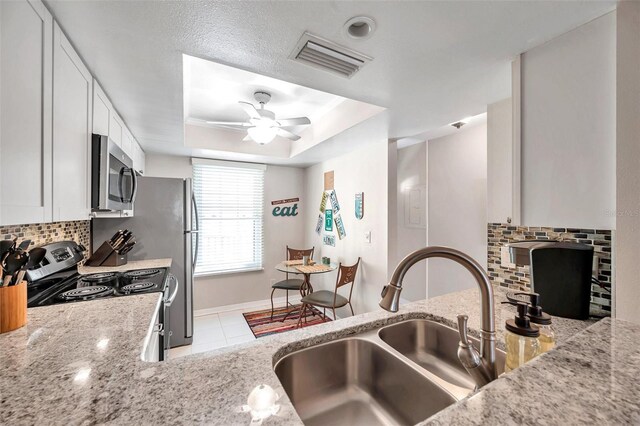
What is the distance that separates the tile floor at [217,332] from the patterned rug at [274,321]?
92mm

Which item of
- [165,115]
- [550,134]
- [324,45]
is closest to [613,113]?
[550,134]

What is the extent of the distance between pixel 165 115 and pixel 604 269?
2.89 m

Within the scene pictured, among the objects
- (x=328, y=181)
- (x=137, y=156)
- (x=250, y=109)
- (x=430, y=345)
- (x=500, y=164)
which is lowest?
(x=430, y=345)

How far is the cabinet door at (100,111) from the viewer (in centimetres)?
155

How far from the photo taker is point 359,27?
1.18 meters

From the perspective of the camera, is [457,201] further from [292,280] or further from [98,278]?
[98,278]

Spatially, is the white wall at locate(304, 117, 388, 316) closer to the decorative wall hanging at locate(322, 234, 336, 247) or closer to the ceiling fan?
the decorative wall hanging at locate(322, 234, 336, 247)

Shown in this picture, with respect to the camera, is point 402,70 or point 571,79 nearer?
point 571,79

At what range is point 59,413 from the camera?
0.59 metres

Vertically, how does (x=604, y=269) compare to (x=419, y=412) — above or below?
above

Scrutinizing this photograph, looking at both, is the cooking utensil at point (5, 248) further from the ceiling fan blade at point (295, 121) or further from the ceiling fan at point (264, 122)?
the ceiling fan blade at point (295, 121)


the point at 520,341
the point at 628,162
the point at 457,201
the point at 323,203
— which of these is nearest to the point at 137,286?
the point at 520,341

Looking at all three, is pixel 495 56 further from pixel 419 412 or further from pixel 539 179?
pixel 419 412

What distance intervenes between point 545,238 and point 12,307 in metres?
2.53
